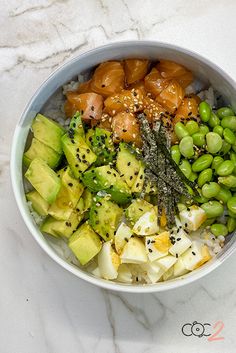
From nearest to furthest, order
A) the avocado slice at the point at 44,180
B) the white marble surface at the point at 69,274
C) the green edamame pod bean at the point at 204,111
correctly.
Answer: the avocado slice at the point at 44,180 < the green edamame pod bean at the point at 204,111 < the white marble surface at the point at 69,274

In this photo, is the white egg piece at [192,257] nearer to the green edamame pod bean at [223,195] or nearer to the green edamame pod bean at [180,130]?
the green edamame pod bean at [223,195]

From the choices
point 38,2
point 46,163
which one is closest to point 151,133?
point 46,163

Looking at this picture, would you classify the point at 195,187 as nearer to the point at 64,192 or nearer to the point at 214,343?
the point at 64,192

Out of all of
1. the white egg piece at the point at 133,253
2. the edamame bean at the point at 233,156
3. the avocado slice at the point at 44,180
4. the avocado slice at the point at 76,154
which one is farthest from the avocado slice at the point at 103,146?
the edamame bean at the point at 233,156

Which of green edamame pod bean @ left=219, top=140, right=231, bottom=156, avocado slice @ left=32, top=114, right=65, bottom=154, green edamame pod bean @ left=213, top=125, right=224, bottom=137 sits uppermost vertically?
avocado slice @ left=32, top=114, right=65, bottom=154

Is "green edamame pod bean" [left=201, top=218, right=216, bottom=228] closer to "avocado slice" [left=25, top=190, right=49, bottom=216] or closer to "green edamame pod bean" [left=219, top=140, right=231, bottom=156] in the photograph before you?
"green edamame pod bean" [left=219, top=140, right=231, bottom=156]

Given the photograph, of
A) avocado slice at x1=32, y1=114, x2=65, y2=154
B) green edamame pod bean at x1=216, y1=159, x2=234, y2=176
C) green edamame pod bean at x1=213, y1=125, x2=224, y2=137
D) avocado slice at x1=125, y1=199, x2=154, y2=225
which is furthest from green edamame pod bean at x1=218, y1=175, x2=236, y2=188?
avocado slice at x1=32, y1=114, x2=65, y2=154
